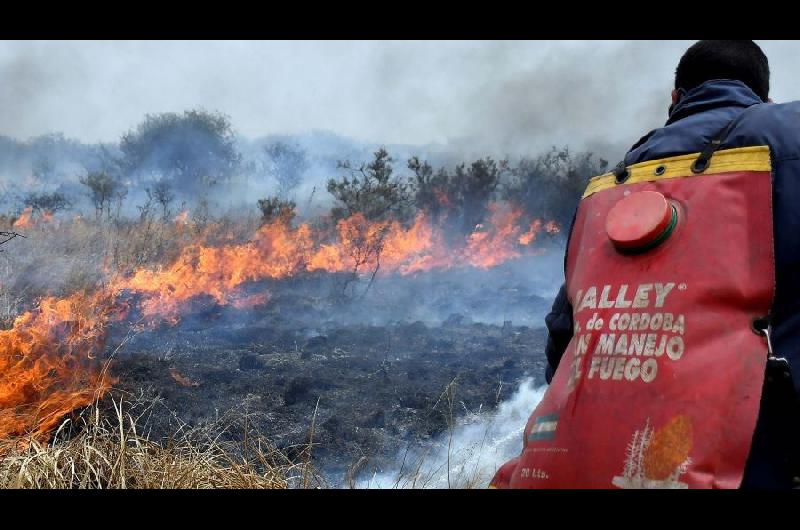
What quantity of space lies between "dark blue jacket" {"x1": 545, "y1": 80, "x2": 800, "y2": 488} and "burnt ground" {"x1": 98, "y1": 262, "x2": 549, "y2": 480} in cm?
363

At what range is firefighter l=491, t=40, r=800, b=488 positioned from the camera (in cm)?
137

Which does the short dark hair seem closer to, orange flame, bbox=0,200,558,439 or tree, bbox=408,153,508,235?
orange flame, bbox=0,200,558,439

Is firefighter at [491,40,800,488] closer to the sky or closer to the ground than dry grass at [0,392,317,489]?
closer to the sky

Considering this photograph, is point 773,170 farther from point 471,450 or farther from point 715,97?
point 471,450

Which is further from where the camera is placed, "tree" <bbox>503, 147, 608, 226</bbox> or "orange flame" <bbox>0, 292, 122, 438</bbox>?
"tree" <bbox>503, 147, 608, 226</bbox>

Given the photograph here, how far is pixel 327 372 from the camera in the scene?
6.99 metres

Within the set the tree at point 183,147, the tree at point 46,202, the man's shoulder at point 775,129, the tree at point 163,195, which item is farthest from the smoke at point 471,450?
the tree at point 183,147

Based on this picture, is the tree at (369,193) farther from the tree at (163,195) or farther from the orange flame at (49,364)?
the orange flame at (49,364)

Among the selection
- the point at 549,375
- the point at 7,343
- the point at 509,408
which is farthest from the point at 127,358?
the point at 549,375

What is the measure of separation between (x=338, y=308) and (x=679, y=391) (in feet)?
29.1

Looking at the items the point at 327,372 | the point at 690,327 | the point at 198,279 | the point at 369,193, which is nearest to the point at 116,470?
the point at 690,327

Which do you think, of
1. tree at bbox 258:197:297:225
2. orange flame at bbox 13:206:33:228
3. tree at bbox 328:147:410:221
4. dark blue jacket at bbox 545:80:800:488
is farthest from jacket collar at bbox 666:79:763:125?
orange flame at bbox 13:206:33:228

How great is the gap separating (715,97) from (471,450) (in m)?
4.29
